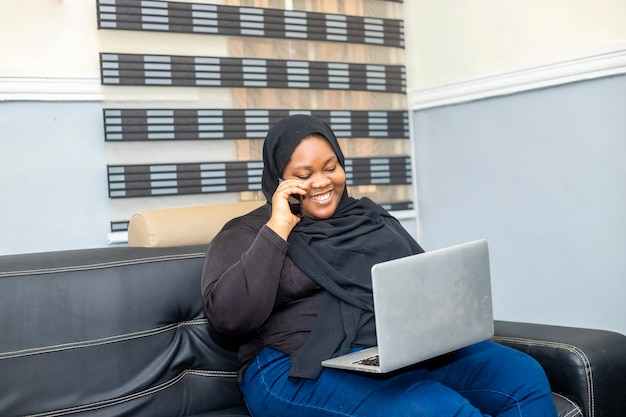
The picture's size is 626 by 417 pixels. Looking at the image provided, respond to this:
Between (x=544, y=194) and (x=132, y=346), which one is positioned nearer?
(x=132, y=346)

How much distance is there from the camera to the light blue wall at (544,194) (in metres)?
2.20

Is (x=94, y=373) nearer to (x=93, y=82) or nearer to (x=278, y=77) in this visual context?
(x=93, y=82)

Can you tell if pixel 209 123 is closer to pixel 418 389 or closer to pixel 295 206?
pixel 295 206

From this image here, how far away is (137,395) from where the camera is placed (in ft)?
5.02

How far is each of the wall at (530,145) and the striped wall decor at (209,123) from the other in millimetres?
313

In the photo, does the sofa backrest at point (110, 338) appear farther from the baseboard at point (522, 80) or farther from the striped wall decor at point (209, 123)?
the baseboard at point (522, 80)

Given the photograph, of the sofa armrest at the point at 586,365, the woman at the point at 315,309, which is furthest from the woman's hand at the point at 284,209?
the sofa armrest at the point at 586,365

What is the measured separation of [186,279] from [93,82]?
951mm

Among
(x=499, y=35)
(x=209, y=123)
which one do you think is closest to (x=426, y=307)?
(x=209, y=123)

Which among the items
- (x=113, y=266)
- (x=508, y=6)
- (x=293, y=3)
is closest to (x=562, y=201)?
(x=508, y=6)

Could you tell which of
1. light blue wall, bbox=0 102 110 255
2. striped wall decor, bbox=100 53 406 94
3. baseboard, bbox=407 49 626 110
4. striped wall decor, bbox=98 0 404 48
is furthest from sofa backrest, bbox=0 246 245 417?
baseboard, bbox=407 49 626 110

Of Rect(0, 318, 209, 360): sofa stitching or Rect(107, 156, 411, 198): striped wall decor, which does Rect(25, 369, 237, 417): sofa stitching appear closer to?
Rect(0, 318, 209, 360): sofa stitching

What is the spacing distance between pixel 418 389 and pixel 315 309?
33cm

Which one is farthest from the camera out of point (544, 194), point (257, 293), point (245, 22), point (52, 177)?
point (245, 22)
